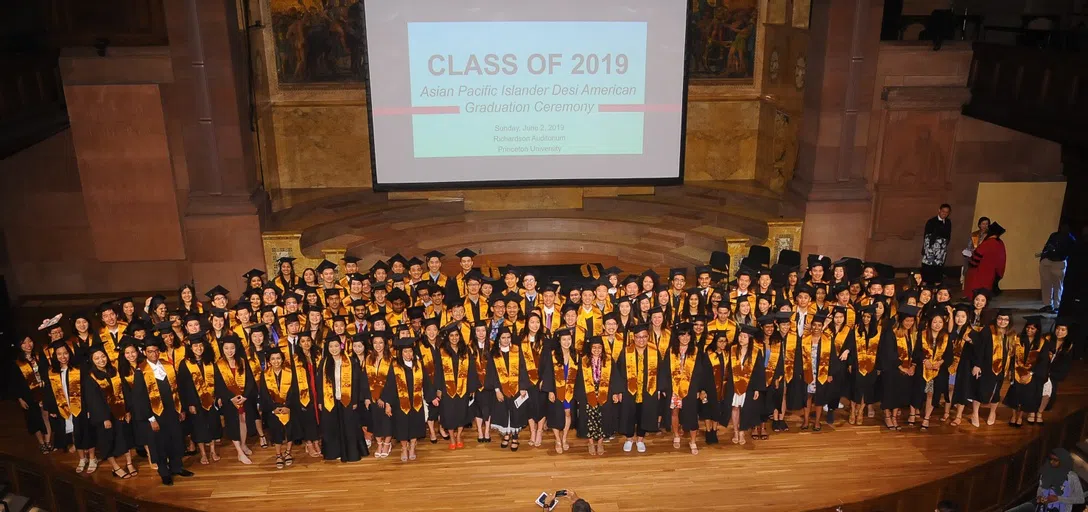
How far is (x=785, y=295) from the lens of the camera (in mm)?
9469

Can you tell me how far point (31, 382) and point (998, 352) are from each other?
9.41 metres

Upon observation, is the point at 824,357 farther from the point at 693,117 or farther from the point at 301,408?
the point at 693,117

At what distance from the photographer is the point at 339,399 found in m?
7.95

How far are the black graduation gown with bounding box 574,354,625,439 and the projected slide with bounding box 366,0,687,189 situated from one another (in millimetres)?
5138

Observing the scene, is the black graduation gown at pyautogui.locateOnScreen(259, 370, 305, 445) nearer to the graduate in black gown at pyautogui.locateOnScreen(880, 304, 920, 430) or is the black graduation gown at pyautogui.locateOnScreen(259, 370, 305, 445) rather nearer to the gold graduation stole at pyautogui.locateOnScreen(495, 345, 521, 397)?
the gold graduation stole at pyautogui.locateOnScreen(495, 345, 521, 397)

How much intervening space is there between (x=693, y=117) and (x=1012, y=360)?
7586mm

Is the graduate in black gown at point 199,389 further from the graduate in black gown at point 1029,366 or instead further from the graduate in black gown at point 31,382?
the graduate in black gown at point 1029,366

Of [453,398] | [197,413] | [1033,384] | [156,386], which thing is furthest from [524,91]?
[1033,384]

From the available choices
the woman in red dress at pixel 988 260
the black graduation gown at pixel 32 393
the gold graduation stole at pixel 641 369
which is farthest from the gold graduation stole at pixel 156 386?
the woman in red dress at pixel 988 260

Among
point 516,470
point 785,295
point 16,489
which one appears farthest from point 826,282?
point 16,489

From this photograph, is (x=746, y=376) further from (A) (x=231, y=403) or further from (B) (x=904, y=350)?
(A) (x=231, y=403)

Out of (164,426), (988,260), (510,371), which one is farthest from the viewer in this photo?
(988,260)

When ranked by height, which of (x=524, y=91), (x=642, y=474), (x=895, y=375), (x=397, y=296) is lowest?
(x=642, y=474)

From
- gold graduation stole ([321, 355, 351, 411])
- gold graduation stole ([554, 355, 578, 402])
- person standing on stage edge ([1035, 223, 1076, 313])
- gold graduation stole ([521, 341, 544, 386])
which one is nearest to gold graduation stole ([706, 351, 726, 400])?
gold graduation stole ([554, 355, 578, 402])
